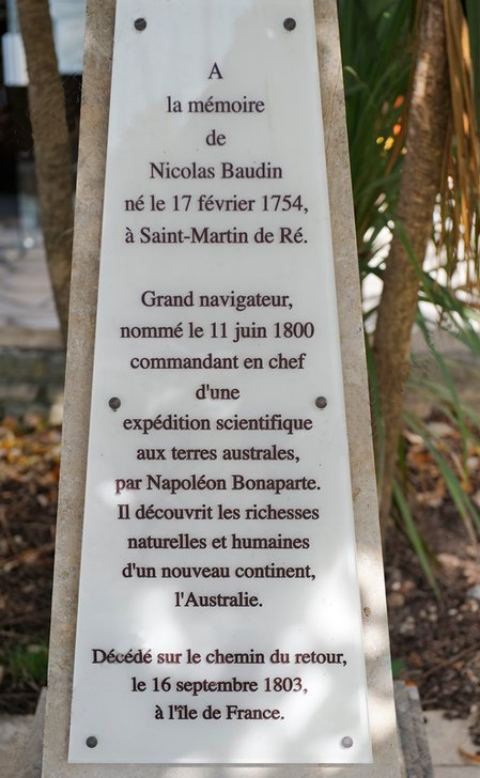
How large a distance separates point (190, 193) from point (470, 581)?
214 centimetres

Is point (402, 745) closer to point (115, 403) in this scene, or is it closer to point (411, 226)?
point (115, 403)

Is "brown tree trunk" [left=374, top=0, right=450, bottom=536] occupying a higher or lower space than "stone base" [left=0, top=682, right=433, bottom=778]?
higher

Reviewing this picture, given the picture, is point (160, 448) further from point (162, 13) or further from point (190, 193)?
point (162, 13)

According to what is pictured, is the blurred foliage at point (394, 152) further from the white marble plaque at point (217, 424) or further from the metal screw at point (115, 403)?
the metal screw at point (115, 403)

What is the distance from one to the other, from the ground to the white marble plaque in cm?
102

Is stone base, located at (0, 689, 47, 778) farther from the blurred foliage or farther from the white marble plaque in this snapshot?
the blurred foliage

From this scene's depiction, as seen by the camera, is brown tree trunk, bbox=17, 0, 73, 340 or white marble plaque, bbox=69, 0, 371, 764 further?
brown tree trunk, bbox=17, 0, 73, 340

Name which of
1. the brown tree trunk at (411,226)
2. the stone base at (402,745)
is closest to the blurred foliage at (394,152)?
the brown tree trunk at (411,226)

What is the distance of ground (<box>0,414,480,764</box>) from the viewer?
3.32 metres

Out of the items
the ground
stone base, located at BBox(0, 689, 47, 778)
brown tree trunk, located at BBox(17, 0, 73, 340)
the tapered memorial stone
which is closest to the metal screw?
the tapered memorial stone

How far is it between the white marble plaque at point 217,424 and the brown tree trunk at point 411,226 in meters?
0.63

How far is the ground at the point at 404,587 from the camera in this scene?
332cm

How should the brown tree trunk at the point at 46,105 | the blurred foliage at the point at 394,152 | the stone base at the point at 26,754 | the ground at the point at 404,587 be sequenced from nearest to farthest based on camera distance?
the stone base at the point at 26,754 → the blurred foliage at the point at 394,152 → the brown tree trunk at the point at 46,105 → the ground at the point at 404,587

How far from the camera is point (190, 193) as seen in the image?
227 cm
